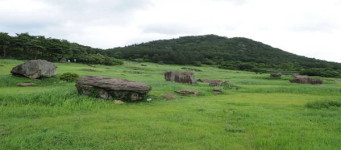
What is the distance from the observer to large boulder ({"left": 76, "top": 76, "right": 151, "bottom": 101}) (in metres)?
16.3

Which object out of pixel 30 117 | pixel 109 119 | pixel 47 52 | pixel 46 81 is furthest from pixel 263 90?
pixel 47 52

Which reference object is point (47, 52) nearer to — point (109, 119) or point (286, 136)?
point (109, 119)

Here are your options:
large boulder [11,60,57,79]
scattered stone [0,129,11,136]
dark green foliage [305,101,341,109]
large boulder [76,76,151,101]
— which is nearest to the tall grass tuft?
dark green foliage [305,101,341,109]

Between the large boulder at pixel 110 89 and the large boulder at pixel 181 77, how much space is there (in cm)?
1600

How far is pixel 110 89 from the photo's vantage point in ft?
53.8

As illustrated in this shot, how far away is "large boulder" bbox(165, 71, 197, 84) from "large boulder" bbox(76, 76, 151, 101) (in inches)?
630

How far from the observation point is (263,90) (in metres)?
26.9

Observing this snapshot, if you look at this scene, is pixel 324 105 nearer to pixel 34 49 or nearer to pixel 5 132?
pixel 5 132

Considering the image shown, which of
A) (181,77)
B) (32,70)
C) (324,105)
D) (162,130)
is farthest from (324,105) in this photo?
(32,70)

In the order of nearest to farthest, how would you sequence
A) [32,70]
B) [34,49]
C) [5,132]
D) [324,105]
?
[5,132] < [324,105] < [32,70] < [34,49]

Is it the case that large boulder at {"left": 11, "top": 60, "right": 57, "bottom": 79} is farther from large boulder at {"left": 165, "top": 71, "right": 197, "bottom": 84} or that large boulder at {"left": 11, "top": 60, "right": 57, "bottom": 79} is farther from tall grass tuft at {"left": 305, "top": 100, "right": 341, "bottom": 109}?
tall grass tuft at {"left": 305, "top": 100, "right": 341, "bottom": 109}

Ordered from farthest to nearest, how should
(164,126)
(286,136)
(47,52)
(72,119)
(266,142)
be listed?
(47,52)
(72,119)
(164,126)
(286,136)
(266,142)

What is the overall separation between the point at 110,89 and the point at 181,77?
1807 centimetres

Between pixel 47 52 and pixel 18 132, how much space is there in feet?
219
